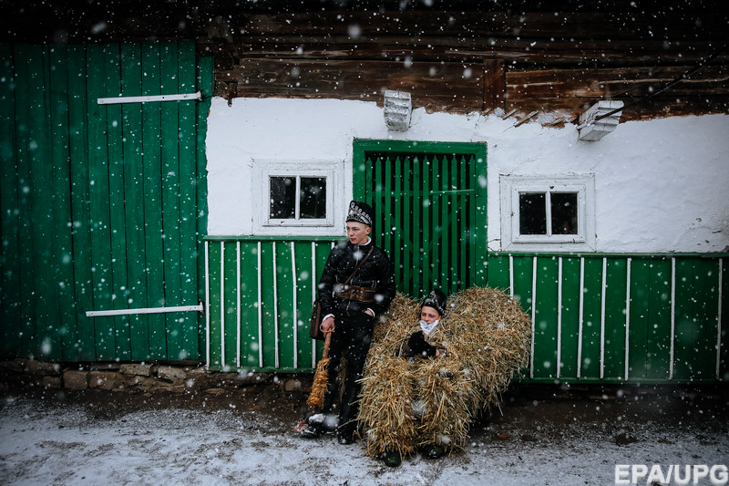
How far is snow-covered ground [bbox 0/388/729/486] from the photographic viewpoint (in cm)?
308

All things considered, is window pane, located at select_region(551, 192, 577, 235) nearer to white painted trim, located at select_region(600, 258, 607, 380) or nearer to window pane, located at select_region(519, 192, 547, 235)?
window pane, located at select_region(519, 192, 547, 235)

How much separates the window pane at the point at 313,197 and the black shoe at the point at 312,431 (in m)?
2.23

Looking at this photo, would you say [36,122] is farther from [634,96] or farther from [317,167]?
[634,96]

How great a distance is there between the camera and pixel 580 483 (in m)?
3.04

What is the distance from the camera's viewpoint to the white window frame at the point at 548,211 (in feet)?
14.6

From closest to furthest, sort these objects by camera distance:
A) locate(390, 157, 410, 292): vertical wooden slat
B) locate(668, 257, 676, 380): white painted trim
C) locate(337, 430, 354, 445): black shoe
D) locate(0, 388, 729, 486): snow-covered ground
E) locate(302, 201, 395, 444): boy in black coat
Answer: locate(0, 388, 729, 486): snow-covered ground, locate(337, 430, 354, 445): black shoe, locate(302, 201, 395, 444): boy in black coat, locate(668, 257, 676, 380): white painted trim, locate(390, 157, 410, 292): vertical wooden slat

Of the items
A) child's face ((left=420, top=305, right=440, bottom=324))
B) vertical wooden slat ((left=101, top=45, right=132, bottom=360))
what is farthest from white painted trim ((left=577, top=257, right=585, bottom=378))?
vertical wooden slat ((left=101, top=45, right=132, bottom=360))

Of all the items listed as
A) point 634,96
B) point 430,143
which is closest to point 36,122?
point 430,143

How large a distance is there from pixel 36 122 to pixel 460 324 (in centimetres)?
541

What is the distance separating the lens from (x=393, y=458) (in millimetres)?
3166

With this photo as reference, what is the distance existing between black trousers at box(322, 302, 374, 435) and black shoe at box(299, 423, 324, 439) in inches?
5.8

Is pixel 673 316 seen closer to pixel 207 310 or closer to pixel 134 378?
pixel 207 310

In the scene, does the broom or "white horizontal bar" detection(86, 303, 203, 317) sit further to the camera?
"white horizontal bar" detection(86, 303, 203, 317)

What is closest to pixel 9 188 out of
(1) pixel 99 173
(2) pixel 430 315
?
(1) pixel 99 173
